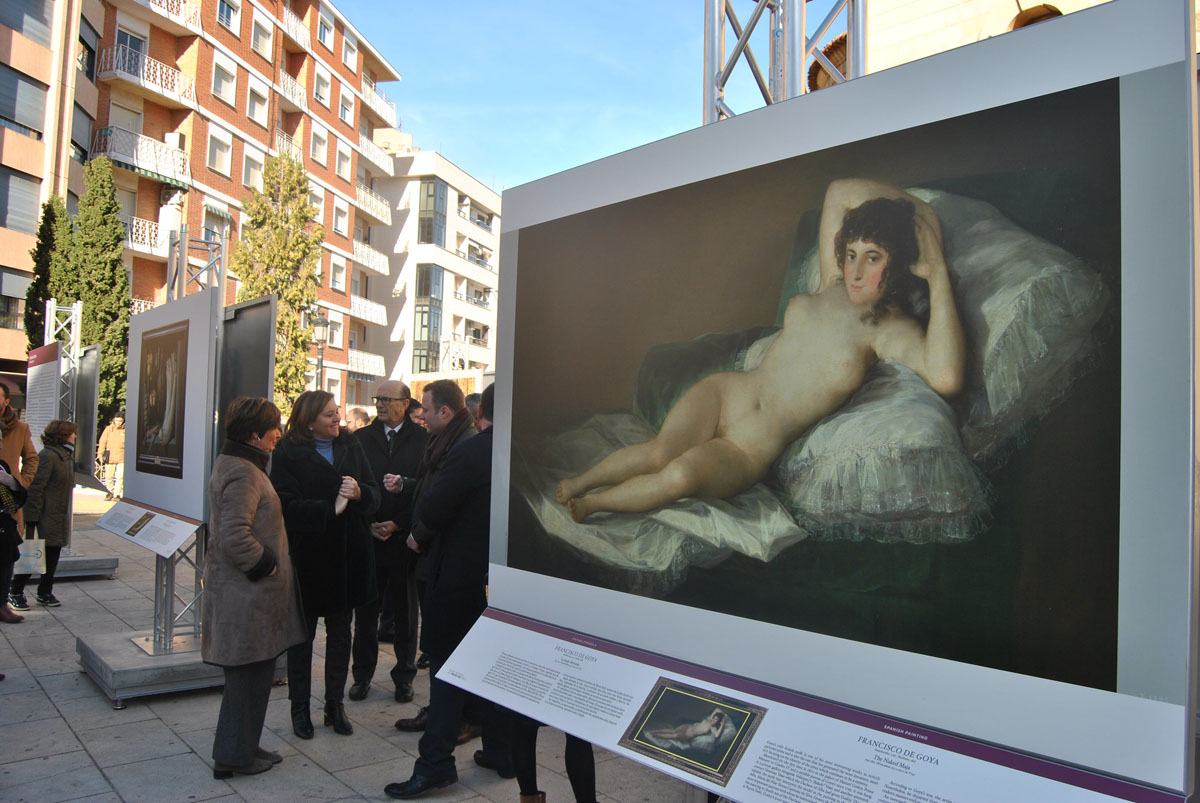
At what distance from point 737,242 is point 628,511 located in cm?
91

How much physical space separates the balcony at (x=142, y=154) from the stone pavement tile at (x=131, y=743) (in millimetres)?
26451

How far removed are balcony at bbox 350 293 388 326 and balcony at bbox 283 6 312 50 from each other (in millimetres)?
11552

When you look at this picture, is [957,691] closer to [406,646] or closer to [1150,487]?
[1150,487]

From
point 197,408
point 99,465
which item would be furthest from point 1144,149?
point 99,465

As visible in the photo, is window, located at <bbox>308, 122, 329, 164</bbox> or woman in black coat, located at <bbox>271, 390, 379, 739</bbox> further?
window, located at <bbox>308, 122, 329, 164</bbox>

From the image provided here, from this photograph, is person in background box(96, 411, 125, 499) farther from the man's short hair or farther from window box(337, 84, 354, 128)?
window box(337, 84, 354, 128)

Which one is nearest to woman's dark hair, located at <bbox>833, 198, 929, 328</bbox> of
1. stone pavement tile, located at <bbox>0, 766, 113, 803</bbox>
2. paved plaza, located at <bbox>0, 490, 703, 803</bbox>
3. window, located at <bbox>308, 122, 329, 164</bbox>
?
paved plaza, located at <bbox>0, 490, 703, 803</bbox>

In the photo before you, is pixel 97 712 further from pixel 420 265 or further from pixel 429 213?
pixel 429 213

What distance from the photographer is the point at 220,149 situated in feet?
102

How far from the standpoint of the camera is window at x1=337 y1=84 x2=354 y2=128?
39781 mm

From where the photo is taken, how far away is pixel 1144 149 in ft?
5.25

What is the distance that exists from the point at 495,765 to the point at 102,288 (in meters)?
18.8

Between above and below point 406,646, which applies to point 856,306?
above

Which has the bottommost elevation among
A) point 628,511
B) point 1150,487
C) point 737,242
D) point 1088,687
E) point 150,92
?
point 1088,687
